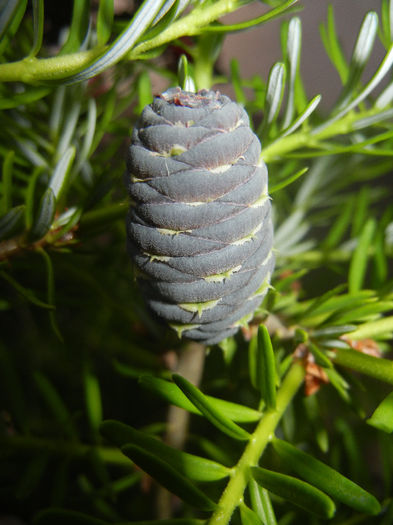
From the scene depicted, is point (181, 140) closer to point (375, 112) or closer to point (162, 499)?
point (375, 112)

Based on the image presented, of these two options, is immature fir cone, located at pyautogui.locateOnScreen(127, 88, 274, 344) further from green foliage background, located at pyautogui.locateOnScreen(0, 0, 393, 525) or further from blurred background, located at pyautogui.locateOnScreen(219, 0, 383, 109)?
blurred background, located at pyautogui.locateOnScreen(219, 0, 383, 109)

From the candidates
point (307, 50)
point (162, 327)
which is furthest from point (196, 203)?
point (307, 50)

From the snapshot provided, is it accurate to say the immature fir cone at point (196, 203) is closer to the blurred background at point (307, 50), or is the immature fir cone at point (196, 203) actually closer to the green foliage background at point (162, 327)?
the green foliage background at point (162, 327)

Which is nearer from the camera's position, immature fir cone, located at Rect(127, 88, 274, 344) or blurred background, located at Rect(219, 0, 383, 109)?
immature fir cone, located at Rect(127, 88, 274, 344)

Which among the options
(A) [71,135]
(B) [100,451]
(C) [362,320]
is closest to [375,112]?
(C) [362,320]

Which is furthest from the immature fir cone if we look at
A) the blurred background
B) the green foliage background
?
the blurred background
